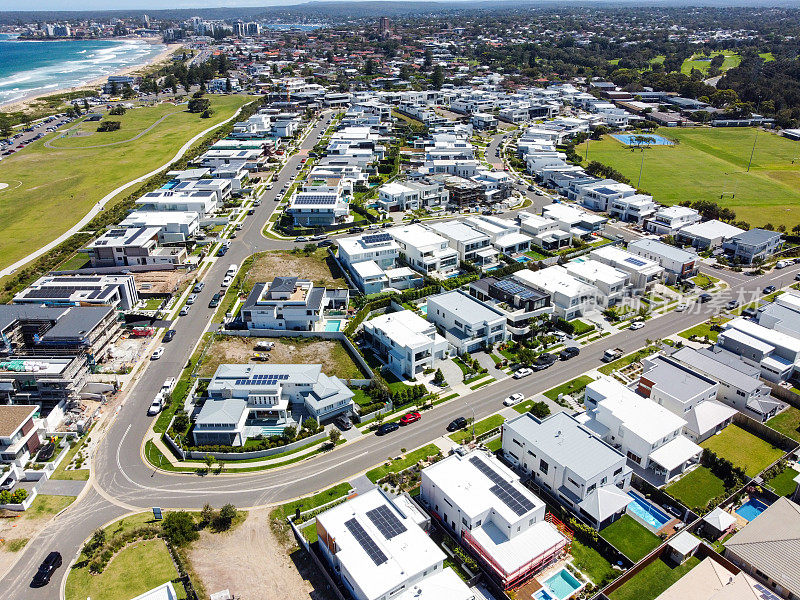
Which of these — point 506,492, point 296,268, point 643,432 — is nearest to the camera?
point 506,492

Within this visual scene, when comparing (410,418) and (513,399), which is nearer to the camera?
(410,418)

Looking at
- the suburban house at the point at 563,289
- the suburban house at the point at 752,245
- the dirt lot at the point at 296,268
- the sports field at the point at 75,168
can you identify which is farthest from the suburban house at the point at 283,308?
the suburban house at the point at 752,245

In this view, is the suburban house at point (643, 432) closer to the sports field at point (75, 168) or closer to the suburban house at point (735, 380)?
the suburban house at point (735, 380)

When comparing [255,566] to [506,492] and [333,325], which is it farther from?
[333,325]

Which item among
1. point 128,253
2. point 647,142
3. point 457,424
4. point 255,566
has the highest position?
point 647,142

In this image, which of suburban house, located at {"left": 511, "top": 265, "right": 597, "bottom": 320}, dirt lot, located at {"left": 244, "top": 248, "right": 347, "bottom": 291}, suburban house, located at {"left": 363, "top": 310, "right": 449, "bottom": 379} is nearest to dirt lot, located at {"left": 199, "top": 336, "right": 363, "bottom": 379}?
suburban house, located at {"left": 363, "top": 310, "right": 449, "bottom": 379}

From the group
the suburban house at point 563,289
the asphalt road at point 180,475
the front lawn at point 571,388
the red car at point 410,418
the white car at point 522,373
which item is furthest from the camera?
the suburban house at point 563,289

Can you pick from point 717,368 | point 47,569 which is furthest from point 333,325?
point 717,368

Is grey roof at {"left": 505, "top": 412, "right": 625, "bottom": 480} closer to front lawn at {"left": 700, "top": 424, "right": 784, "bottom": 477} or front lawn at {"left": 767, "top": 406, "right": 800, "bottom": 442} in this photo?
front lawn at {"left": 700, "top": 424, "right": 784, "bottom": 477}
